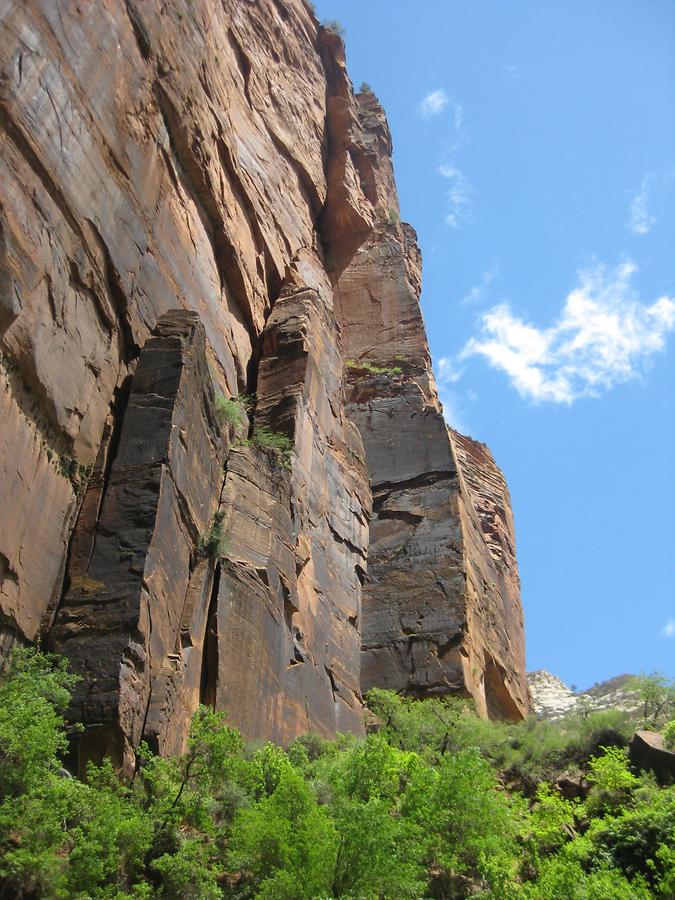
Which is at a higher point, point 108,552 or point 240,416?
point 240,416

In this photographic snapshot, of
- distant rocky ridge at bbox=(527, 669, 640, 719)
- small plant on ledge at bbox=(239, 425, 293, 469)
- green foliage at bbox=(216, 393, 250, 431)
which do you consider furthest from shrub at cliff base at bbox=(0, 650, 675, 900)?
distant rocky ridge at bbox=(527, 669, 640, 719)

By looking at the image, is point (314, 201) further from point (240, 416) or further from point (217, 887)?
point (217, 887)

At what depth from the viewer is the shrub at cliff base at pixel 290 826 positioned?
1030 cm

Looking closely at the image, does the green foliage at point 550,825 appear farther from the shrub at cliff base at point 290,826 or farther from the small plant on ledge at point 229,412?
the small plant on ledge at point 229,412

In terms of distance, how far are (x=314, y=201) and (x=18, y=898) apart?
2789 centimetres

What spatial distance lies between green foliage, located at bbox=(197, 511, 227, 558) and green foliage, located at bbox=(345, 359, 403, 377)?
58.2ft

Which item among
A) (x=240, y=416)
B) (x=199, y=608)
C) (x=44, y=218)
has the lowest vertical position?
(x=199, y=608)

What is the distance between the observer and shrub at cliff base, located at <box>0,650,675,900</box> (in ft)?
33.8

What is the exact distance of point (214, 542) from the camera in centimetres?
1678

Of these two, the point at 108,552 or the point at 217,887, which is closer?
the point at 217,887

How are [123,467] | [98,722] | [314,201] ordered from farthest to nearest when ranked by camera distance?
1. [314,201]
2. [123,467]
3. [98,722]

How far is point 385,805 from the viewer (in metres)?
12.2

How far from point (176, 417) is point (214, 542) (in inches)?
92.9

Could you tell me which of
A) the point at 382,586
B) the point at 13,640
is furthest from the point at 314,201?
the point at 13,640
